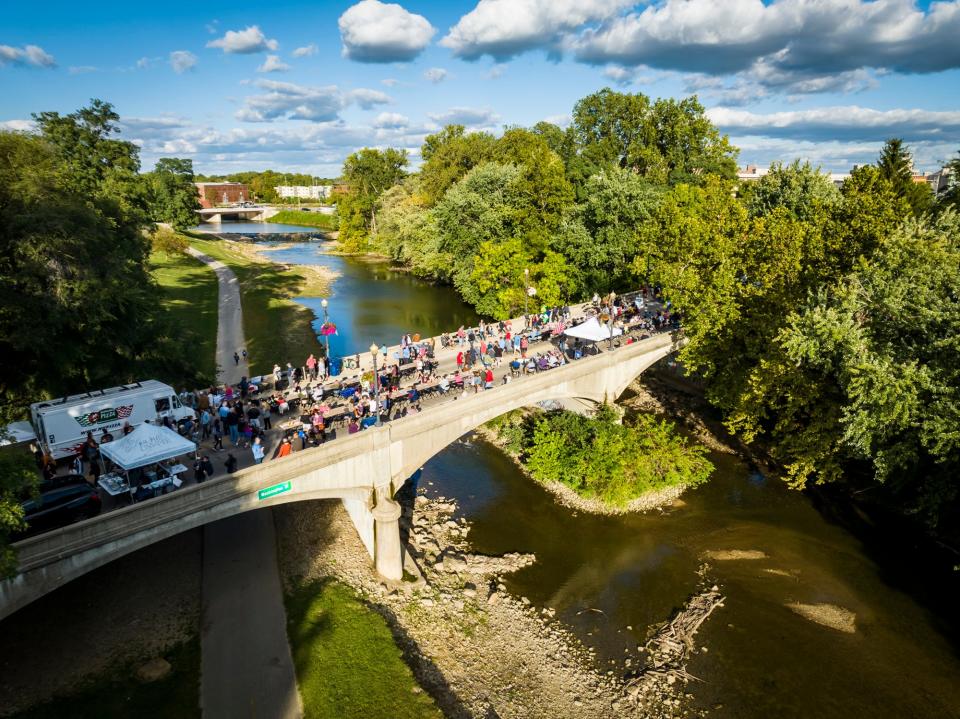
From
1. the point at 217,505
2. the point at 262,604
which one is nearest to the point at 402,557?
the point at 262,604

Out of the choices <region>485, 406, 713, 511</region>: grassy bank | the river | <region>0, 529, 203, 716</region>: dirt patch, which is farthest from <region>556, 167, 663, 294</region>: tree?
<region>0, 529, 203, 716</region>: dirt patch

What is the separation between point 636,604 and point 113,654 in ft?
66.3

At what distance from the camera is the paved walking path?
45516 mm

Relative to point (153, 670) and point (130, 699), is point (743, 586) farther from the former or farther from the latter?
point (130, 699)

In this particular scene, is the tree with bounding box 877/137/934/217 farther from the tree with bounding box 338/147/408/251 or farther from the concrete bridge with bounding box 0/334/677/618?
the tree with bounding box 338/147/408/251

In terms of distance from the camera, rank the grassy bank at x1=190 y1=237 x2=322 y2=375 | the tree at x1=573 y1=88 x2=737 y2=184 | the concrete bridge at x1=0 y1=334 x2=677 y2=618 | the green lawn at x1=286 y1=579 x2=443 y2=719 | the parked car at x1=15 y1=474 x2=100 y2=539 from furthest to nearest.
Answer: the tree at x1=573 y1=88 x2=737 y2=184 < the grassy bank at x1=190 y1=237 x2=322 y2=375 < the green lawn at x1=286 y1=579 x2=443 y2=719 < the parked car at x1=15 y1=474 x2=100 y2=539 < the concrete bridge at x1=0 y1=334 x2=677 y2=618

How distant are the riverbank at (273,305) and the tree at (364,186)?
2032 cm

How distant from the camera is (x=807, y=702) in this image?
65.4 feet

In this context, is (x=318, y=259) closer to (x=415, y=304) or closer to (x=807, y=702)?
(x=415, y=304)

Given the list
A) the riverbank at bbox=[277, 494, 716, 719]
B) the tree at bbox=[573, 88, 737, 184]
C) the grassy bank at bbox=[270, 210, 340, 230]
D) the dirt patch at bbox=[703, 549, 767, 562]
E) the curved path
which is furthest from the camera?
the grassy bank at bbox=[270, 210, 340, 230]

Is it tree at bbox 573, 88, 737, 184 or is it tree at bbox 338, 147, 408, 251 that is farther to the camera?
tree at bbox 338, 147, 408, 251

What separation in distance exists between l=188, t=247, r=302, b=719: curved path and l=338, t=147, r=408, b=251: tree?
99.9 metres

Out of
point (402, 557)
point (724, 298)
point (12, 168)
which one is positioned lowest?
point (402, 557)

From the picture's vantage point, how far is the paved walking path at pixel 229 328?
4552cm
